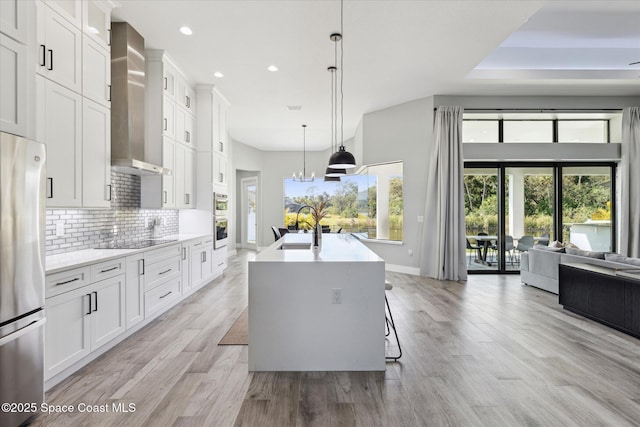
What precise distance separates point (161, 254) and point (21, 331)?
184 cm

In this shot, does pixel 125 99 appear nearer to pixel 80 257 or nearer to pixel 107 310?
pixel 80 257

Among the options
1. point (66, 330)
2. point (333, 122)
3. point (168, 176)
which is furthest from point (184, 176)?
point (333, 122)

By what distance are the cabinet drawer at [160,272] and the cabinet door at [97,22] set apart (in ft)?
7.42

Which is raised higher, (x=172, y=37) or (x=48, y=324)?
(x=172, y=37)

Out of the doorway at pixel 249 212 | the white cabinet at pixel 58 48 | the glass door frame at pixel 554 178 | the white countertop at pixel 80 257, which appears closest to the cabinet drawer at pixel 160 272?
the white countertop at pixel 80 257

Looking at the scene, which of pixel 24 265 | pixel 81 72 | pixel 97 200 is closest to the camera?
pixel 24 265

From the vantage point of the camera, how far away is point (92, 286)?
2473 mm

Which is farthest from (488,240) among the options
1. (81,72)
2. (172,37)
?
(81,72)

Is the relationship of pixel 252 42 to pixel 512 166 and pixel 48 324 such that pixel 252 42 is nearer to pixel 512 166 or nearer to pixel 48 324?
pixel 48 324

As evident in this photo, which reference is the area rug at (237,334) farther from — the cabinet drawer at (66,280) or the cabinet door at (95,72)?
the cabinet door at (95,72)

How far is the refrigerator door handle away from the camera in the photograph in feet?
5.55

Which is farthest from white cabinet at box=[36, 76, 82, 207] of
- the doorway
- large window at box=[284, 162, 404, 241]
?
the doorway

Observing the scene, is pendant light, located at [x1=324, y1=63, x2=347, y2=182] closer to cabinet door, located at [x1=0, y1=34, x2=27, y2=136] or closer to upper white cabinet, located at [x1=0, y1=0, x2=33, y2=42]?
upper white cabinet, located at [x1=0, y1=0, x2=33, y2=42]

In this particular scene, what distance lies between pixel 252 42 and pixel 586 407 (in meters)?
4.56
